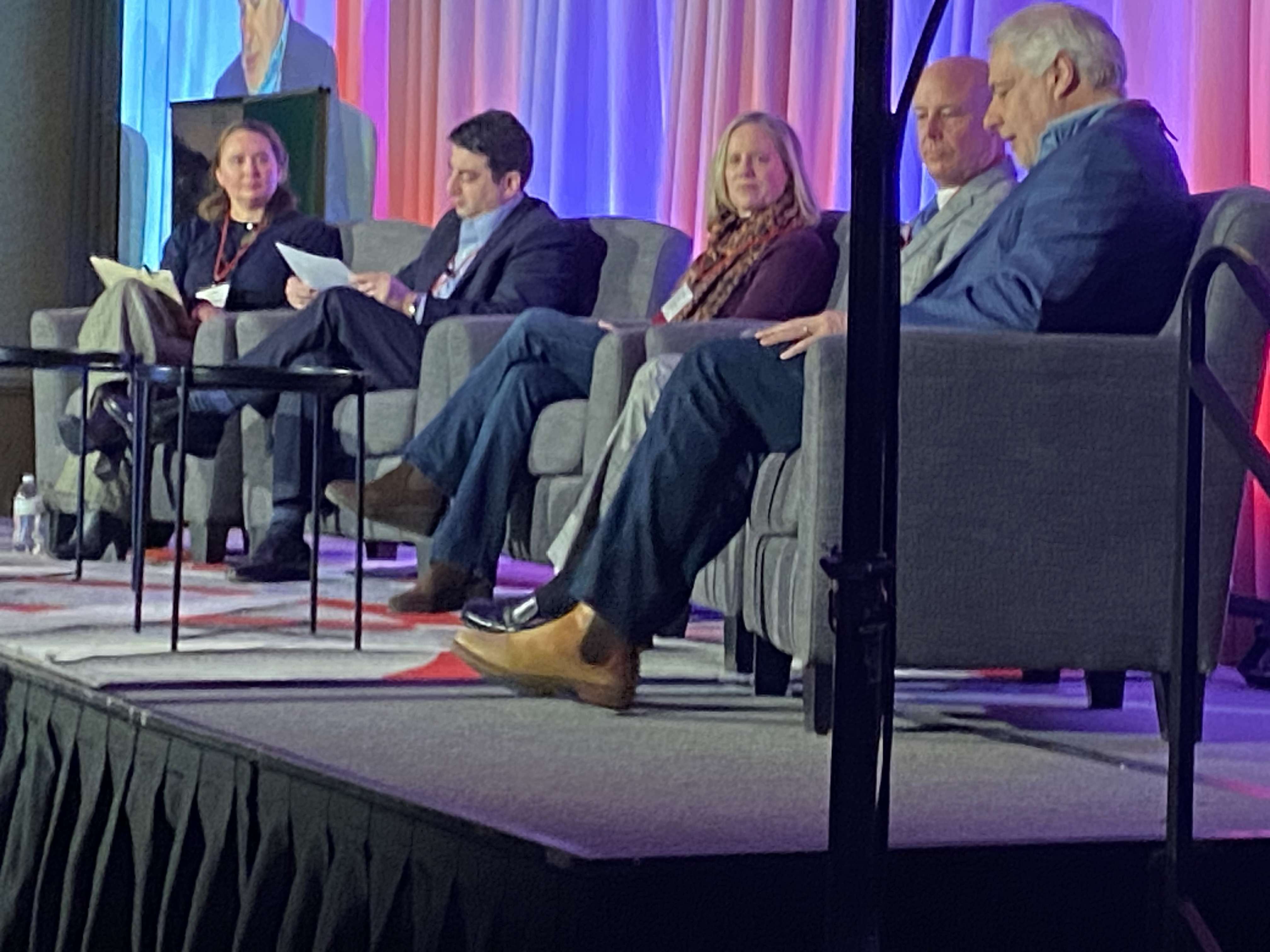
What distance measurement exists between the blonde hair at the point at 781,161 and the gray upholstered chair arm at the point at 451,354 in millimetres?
475

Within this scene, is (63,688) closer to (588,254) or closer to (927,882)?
(927,882)

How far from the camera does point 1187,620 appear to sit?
65.1 inches

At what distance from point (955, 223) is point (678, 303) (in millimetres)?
869

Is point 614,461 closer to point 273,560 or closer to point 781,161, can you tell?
point 781,161

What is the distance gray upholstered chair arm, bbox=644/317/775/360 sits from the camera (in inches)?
130

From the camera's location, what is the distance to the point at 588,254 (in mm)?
4355

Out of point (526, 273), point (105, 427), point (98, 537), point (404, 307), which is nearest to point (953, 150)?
point (526, 273)

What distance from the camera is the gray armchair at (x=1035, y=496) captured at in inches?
93.9

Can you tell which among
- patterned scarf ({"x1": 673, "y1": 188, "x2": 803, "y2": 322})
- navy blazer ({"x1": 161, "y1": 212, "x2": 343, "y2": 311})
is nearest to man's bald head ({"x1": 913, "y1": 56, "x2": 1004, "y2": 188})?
patterned scarf ({"x1": 673, "y1": 188, "x2": 803, "y2": 322})

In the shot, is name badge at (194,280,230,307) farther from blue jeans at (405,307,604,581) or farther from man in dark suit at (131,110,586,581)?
blue jeans at (405,307,604,581)

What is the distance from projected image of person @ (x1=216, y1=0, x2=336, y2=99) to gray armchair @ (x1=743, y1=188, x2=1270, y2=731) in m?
4.42

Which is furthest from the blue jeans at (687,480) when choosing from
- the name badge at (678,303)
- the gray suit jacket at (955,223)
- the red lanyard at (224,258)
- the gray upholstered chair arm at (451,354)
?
the red lanyard at (224,258)

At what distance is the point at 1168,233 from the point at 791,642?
0.69 m

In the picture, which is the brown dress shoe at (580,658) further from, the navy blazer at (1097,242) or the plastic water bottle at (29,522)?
the plastic water bottle at (29,522)
